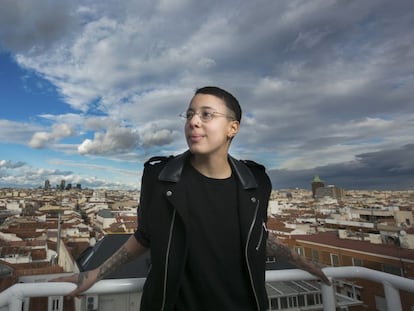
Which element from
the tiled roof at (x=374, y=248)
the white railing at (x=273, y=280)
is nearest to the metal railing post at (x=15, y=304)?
the white railing at (x=273, y=280)

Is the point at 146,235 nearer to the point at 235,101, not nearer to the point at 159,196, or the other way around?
the point at 159,196

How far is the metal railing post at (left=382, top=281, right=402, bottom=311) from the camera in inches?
36.9

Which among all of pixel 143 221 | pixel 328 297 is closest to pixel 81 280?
pixel 143 221

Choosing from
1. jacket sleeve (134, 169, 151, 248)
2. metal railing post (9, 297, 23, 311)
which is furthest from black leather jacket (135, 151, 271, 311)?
metal railing post (9, 297, 23, 311)

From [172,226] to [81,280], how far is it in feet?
1.30

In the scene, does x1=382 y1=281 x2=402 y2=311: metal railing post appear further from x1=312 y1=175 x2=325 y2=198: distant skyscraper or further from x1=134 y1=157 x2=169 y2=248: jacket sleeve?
x1=312 y1=175 x2=325 y2=198: distant skyscraper

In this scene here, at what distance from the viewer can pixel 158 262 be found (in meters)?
0.68

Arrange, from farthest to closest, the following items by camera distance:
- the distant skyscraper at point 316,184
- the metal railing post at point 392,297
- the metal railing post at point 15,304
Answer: the distant skyscraper at point 316,184
the metal railing post at point 392,297
the metal railing post at point 15,304

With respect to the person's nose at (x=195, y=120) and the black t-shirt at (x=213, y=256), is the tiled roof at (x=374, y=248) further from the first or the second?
the person's nose at (x=195, y=120)

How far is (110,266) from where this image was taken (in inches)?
32.5

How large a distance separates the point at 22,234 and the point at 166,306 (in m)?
17.0

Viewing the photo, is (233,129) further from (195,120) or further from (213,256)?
(213,256)

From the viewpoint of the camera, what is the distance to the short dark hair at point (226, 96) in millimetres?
824

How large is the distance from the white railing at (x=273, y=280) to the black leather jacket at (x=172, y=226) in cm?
15
